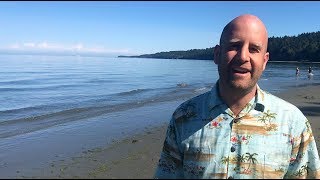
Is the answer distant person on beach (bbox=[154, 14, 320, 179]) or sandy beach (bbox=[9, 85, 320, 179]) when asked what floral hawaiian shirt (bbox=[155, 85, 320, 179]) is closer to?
distant person on beach (bbox=[154, 14, 320, 179])

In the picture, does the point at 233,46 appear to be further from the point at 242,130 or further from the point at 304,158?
the point at 304,158

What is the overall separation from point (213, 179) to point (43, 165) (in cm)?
847

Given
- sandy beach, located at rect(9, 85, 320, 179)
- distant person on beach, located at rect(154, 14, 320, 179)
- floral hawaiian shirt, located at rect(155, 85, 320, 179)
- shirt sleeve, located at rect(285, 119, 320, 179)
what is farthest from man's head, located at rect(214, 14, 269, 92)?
sandy beach, located at rect(9, 85, 320, 179)

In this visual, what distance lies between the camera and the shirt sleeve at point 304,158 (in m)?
2.71

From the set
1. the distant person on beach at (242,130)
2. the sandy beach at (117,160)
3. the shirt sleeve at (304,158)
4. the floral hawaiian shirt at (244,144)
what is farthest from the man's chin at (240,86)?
the sandy beach at (117,160)

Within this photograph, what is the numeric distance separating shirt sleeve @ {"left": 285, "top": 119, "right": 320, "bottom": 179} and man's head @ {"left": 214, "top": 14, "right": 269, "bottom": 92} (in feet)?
1.76

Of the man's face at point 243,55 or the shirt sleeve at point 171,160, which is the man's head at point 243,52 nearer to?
the man's face at point 243,55

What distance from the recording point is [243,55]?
2617mm

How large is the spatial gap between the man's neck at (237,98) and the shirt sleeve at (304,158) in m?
0.44

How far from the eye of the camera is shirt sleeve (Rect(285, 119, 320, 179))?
2711 mm

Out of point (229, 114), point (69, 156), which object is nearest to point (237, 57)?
point (229, 114)

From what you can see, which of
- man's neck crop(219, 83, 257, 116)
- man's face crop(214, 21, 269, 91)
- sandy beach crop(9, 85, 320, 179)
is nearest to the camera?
man's face crop(214, 21, 269, 91)

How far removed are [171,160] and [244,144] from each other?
563 mm

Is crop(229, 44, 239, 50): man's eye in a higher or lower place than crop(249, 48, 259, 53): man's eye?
higher
